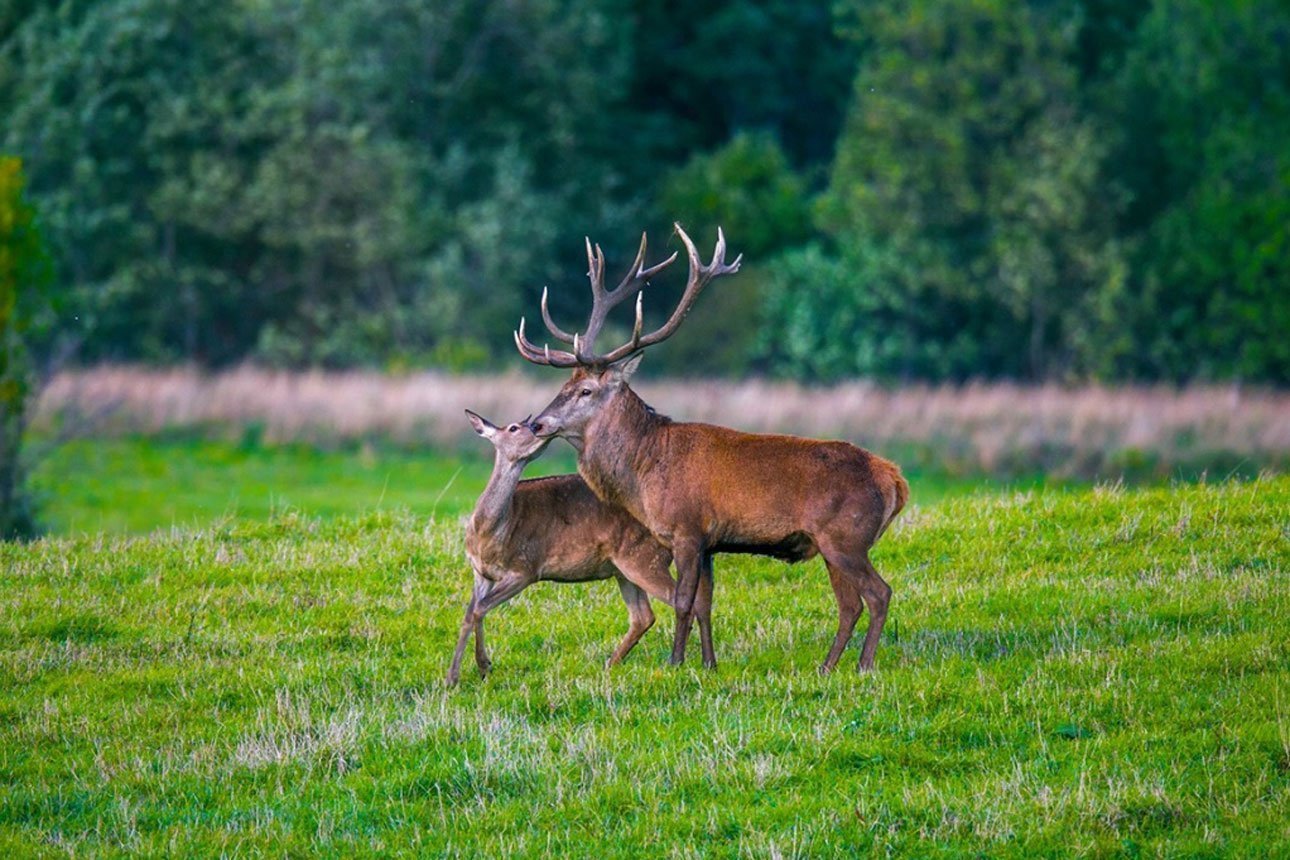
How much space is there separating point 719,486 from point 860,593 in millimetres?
1034

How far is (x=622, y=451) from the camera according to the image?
10.9m

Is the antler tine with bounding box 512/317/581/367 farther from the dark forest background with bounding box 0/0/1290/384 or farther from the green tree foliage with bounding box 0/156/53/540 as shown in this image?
the dark forest background with bounding box 0/0/1290/384

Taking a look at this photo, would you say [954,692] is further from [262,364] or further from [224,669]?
[262,364]

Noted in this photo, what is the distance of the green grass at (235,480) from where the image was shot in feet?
77.8

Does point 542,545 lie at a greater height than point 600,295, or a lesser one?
lesser

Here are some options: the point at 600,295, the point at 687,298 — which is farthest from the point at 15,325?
the point at 687,298

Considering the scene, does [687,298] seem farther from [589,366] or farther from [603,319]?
[589,366]

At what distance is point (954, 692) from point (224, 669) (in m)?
4.17

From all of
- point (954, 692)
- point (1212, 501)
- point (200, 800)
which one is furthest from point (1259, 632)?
point (200, 800)

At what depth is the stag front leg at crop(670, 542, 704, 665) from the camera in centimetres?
1032

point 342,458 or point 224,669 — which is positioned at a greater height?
point 224,669

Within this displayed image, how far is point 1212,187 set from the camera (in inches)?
1542

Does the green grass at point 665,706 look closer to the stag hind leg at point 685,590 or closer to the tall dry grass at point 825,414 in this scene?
the stag hind leg at point 685,590

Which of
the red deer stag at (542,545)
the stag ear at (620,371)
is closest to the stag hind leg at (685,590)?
the red deer stag at (542,545)
